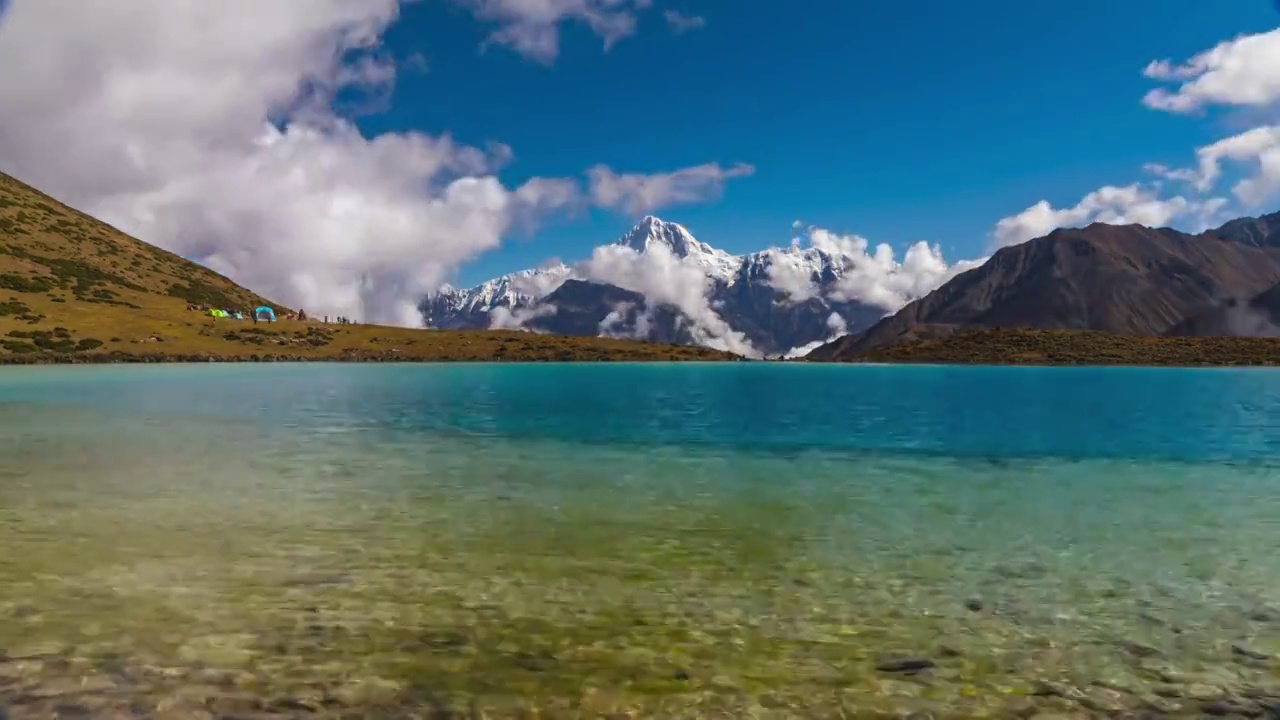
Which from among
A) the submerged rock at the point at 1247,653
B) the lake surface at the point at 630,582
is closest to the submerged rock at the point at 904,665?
the lake surface at the point at 630,582

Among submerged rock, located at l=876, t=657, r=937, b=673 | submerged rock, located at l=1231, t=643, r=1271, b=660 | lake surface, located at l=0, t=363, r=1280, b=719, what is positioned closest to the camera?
lake surface, located at l=0, t=363, r=1280, b=719

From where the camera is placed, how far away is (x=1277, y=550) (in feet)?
87.6

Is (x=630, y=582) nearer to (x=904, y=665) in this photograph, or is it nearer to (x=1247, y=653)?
(x=904, y=665)

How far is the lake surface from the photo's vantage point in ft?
50.0

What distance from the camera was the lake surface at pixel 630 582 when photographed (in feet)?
50.0

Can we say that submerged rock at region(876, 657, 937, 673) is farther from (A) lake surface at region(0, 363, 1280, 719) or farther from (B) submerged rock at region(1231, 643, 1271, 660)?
(B) submerged rock at region(1231, 643, 1271, 660)

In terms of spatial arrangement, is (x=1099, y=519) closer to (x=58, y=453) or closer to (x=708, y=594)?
(x=708, y=594)

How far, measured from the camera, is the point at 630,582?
22406 mm

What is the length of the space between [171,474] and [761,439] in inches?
1585

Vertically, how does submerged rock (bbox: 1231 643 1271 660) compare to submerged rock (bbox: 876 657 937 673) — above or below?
below

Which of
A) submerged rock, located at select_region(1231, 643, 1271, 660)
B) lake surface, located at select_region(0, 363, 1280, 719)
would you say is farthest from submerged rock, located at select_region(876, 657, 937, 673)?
submerged rock, located at select_region(1231, 643, 1271, 660)

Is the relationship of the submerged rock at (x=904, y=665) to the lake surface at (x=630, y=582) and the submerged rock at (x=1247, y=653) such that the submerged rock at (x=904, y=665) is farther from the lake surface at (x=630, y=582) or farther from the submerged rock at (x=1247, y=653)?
the submerged rock at (x=1247, y=653)

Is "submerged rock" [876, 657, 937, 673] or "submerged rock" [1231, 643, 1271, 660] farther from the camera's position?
"submerged rock" [1231, 643, 1271, 660]

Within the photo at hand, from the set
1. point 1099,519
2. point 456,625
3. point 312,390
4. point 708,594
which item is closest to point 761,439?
point 1099,519
